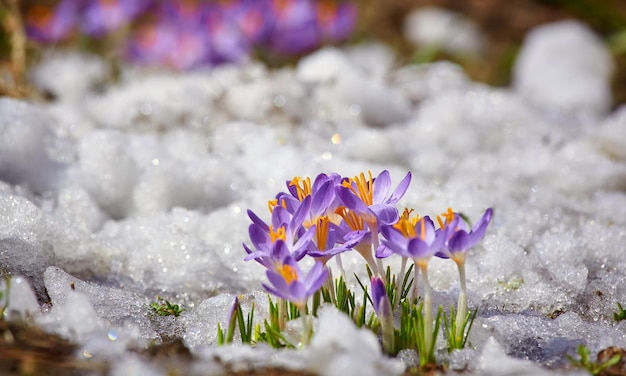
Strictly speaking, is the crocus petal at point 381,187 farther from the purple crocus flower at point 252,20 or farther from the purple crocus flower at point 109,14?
the purple crocus flower at point 109,14

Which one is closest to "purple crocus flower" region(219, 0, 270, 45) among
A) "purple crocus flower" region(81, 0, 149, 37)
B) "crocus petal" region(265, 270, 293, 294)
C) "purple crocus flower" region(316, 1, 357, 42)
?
"purple crocus flower" region(316, 1, 357, 42)

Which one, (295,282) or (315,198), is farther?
(315,198)

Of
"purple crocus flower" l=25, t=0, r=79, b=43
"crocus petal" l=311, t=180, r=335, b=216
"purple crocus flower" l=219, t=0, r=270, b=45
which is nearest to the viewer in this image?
"crocus petal" l=311, t=180, r=335, b=216

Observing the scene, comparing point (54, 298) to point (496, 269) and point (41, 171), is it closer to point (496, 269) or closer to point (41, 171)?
point (41, 171)

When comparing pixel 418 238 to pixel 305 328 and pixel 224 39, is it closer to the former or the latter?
pixel 305 328

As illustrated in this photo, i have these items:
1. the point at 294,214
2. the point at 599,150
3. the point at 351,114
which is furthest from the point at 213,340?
the point at 599,150

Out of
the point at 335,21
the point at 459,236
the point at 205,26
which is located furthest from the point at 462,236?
the point at 335,21

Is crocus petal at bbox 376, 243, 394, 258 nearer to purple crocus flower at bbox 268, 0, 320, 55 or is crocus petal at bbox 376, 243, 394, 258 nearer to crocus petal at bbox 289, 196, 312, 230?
crocus petal at bbox 289, 196, 312, 230
